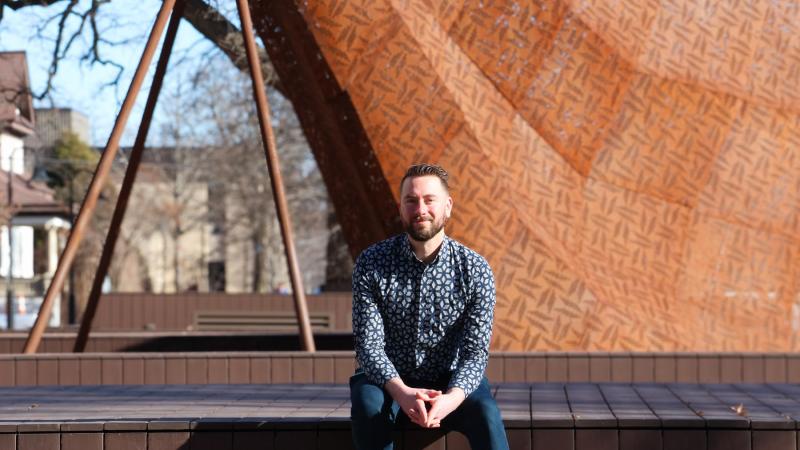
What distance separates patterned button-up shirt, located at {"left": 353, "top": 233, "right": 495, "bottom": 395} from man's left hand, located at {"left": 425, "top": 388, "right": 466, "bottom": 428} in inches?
9.2

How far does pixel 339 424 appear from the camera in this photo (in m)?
6.88

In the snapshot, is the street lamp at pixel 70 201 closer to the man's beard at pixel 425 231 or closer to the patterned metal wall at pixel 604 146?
the patterned metal wall at pixel 604 146

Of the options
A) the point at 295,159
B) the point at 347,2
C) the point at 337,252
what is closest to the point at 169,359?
the point at 347,2

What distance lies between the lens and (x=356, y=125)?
1204 cm

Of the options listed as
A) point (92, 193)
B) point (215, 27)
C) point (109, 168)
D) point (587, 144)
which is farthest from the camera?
point (215, 27)

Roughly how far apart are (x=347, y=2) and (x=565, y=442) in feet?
19.5

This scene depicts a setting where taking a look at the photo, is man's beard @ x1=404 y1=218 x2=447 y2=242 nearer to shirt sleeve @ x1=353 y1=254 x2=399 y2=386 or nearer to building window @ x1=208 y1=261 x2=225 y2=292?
shirt sleeve @ x1=353 y1=254 x2=399 y2=386

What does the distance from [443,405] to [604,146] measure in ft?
22.9

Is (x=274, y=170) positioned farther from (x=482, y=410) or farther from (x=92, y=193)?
(x=482, y=410)

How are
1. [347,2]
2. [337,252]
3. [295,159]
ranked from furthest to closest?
[295,159], [337,252], [347,2]

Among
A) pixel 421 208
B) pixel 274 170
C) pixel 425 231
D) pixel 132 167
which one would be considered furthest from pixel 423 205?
pixel 132 167

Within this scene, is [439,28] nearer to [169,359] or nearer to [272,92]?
[169,359]

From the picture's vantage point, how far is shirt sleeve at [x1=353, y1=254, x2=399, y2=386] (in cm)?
611

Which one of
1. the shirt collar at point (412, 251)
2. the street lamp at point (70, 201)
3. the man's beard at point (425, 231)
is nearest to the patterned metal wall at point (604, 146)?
the shirt collar at point (412, 251)
